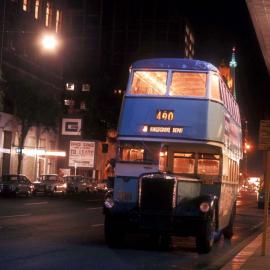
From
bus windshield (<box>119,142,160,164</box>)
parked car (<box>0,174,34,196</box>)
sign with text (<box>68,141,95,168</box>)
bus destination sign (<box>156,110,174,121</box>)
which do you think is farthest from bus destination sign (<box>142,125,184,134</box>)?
sign with text (<box>68,141,95,168</box>)

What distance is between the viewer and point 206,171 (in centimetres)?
1823

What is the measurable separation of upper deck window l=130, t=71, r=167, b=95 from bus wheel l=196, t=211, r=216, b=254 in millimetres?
3465

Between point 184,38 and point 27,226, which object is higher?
point 184,38

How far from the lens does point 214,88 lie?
18.2 meters

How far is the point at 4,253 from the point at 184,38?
127053mm

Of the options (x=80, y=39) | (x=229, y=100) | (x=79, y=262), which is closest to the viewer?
(x=79, y=262)

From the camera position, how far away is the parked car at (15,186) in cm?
4872

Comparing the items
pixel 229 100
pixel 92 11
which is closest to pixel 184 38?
pixel 92 11

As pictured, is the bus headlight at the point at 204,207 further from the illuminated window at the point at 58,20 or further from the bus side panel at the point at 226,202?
the illuminated window at the point at 58,20

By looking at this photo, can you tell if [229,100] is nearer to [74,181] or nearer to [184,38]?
[74,181]

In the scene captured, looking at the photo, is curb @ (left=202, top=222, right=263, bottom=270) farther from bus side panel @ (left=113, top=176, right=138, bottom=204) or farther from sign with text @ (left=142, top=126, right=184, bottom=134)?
sign with text @ (left=142, top=126, right=184, bottom=134)

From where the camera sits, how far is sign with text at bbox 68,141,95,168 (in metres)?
66.2

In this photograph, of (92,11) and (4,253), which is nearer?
(4,253)

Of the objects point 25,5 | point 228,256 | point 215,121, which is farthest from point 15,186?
point 228,256
